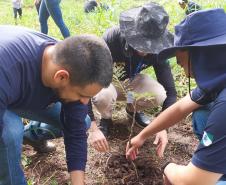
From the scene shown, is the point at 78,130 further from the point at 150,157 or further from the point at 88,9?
the point at 88,9

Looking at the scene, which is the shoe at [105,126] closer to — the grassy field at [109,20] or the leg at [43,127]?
the leg at [43,127]

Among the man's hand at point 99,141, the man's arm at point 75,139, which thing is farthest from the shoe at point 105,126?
the man's arm at point 75,139

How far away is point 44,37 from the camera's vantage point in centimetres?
213

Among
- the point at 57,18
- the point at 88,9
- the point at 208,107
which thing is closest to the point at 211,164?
the point at 208,107

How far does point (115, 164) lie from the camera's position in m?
2.78

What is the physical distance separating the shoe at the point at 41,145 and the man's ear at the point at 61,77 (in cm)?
100

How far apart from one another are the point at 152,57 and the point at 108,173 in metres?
0.94

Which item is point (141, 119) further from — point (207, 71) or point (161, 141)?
point (207, 71)

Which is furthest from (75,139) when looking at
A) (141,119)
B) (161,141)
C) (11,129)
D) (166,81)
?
(141,119)

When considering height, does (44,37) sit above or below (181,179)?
above

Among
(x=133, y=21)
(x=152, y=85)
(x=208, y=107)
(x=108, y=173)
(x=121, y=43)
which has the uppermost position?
(x=133, y=21)

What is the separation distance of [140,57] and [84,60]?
1203mm

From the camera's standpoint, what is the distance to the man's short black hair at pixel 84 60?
1796 mm

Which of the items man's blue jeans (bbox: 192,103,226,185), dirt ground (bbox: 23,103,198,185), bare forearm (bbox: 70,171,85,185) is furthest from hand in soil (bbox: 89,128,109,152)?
man's blue jeans (bbox: 192,103,226,185)
